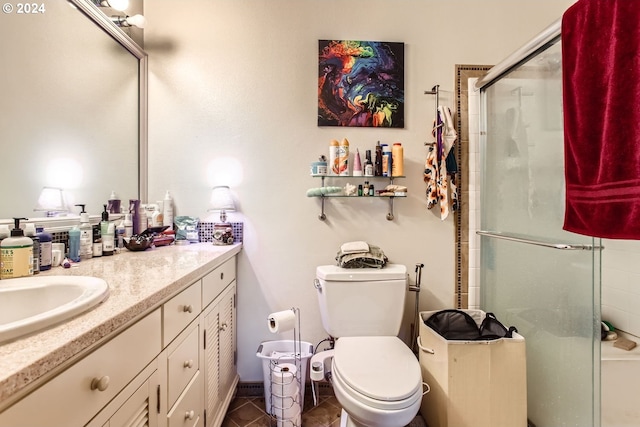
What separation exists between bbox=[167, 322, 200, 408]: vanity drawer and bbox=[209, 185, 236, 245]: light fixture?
2.05 feet

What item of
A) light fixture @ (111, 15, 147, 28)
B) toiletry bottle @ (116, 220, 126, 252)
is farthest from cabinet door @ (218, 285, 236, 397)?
light fixture @ (111, 15, 147, 28)

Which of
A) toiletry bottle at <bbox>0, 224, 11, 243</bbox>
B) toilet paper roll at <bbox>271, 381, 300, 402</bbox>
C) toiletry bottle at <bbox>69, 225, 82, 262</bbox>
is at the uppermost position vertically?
toiletry bottle at <bbox>0, 224, 11, 243</bbox>

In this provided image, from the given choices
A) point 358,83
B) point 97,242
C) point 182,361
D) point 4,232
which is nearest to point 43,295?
point 4,232

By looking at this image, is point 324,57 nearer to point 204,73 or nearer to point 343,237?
point 204,73

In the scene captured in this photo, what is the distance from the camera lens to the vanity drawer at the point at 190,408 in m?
1.02

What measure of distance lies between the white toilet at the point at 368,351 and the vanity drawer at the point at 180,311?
65cm

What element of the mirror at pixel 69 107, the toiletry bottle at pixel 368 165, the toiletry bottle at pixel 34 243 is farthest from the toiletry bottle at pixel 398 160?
the toiletry bottle at pixel 34 243

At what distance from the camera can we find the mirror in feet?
3.77

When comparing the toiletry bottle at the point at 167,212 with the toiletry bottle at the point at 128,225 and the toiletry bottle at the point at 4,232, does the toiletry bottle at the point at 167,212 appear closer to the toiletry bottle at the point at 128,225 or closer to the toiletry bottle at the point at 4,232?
the toiletry bottle at the point at 128,225

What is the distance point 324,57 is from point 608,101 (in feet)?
4.59

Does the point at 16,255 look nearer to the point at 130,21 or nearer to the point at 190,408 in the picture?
the point at 190,408

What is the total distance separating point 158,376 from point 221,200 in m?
1.06

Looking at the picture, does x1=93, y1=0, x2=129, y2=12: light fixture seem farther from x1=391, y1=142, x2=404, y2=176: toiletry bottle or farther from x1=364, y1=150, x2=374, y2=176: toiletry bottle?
x1=391, y1=142, x2=404, y2=176: toiletry bottle

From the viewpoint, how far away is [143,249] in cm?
154
